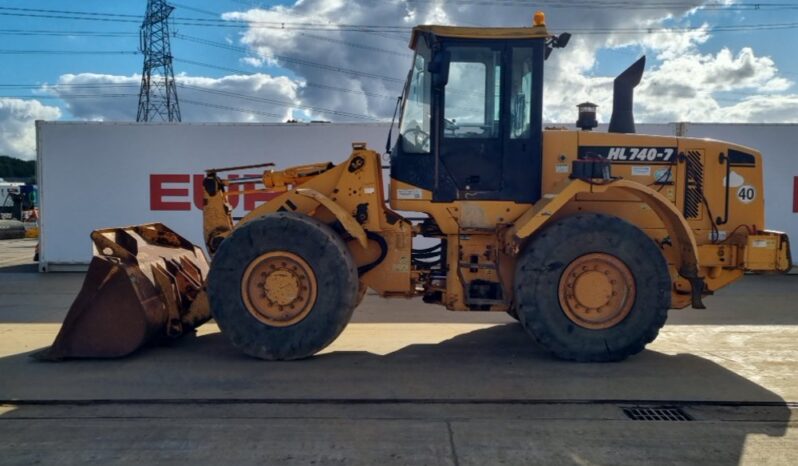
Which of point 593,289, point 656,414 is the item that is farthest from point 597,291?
point 656,414

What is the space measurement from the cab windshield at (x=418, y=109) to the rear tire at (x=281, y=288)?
48.1 inches

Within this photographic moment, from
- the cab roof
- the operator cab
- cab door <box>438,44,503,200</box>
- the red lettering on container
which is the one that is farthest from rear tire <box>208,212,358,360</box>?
the red lettering on container

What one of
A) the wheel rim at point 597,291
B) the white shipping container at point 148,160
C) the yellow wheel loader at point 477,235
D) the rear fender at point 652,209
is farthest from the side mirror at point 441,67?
the white shipping container at point 148,160

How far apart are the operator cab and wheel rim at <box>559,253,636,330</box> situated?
843 millimetres

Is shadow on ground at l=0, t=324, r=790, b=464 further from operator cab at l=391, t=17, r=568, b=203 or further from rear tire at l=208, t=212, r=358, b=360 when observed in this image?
operator cab at l=391, t=17, r=568, b=203

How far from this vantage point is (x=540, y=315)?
564 centimetres

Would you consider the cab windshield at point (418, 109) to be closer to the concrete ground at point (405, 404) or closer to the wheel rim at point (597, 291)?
the wheel rim at point (597, 291)

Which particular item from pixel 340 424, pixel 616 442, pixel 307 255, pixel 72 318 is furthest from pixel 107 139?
pixel 616 442

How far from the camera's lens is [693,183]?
6.30m

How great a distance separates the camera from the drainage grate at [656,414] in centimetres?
441

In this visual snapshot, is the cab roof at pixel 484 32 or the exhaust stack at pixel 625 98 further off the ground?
the cab roof at pixel 484 32

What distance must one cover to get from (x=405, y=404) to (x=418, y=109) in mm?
2843

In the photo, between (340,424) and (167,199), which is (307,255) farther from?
(167,199)

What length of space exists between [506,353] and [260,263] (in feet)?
8.21
